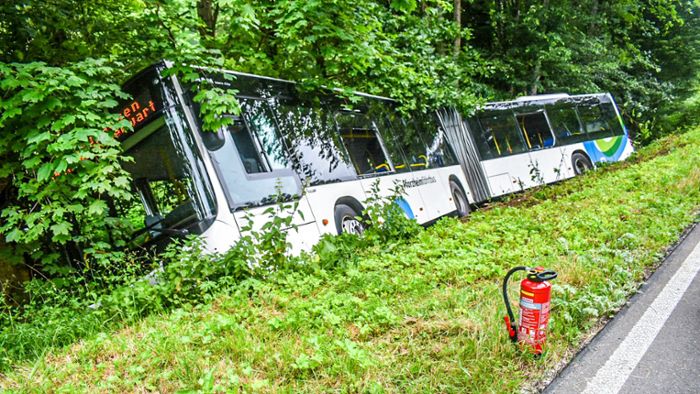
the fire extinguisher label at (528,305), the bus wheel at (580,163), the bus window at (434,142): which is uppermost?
the bus window at (434,142)

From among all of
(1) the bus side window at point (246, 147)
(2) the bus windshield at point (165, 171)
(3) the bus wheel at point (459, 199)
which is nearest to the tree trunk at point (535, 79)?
(3) the bus wheel at point (459, 199)

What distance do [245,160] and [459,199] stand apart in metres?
6.43

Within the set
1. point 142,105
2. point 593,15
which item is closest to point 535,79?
point 593,15

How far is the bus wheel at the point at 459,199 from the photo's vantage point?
33.8 feet

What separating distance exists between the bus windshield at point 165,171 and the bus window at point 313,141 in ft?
5.18

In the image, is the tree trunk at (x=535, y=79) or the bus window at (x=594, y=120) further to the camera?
the tree trunk at (x=535, y=79)

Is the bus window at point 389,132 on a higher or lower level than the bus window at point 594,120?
higher

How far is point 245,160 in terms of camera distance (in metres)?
5.50

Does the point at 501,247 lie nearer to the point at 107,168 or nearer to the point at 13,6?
the point at 107,168

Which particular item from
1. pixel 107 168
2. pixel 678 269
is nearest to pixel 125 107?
pixel 107 168

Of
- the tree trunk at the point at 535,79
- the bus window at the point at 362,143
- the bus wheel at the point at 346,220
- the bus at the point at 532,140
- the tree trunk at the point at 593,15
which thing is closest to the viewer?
the bus wheel at the point at 346,220

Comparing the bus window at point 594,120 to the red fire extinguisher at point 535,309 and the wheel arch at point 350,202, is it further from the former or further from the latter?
the red fire extinguisher at point 535,309

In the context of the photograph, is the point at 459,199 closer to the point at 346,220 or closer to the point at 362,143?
the point at 362,143

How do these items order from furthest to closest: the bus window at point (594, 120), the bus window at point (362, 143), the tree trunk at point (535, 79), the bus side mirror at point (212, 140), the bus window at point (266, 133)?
1. the tree trunk at point (535, 79)
2. the bus window at point (594, 120)
3. the bus window at point (362, 143)
4. the bus window at point (266, 133)
5. the bus side mirror at point (212, 140)
